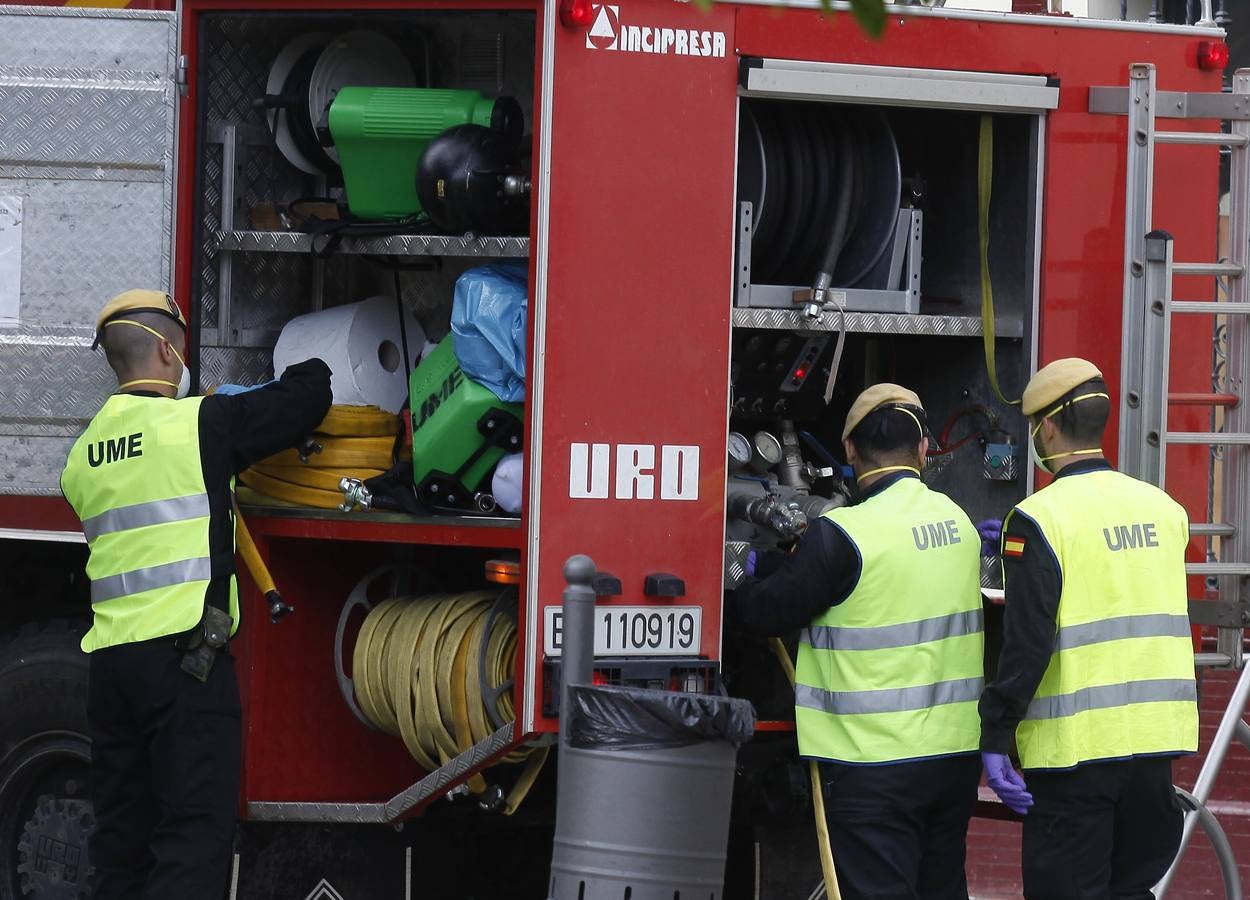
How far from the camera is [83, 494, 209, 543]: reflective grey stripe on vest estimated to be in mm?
4445

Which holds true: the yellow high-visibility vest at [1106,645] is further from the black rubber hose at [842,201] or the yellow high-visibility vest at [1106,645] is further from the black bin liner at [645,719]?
the black rubber hose at [842,201]

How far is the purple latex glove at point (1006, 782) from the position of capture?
13.9ft

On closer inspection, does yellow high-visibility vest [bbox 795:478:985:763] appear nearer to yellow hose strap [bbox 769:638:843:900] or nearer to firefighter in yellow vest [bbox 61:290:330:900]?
yellow hose strap [bbox 769:638:843:900]

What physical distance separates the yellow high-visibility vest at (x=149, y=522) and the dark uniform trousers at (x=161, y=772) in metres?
0.09

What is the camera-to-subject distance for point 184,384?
4797 millimetres

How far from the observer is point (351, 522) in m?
4.80

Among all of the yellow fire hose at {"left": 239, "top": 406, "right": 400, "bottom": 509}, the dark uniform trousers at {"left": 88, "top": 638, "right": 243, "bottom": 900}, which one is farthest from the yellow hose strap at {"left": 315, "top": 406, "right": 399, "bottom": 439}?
the dark uniform trousers at {"left": 88, "top": 638, "right": 243, "bottom": 900}

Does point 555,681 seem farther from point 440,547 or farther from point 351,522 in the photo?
point 440,547

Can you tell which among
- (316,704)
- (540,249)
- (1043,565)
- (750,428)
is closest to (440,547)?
(316,704)

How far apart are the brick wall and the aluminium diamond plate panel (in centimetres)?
475

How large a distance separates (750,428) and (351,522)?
143 cm

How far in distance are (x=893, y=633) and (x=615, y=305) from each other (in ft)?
3.71

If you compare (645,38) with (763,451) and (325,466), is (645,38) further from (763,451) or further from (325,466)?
(325,466)

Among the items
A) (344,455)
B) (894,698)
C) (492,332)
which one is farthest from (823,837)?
(344,455)
